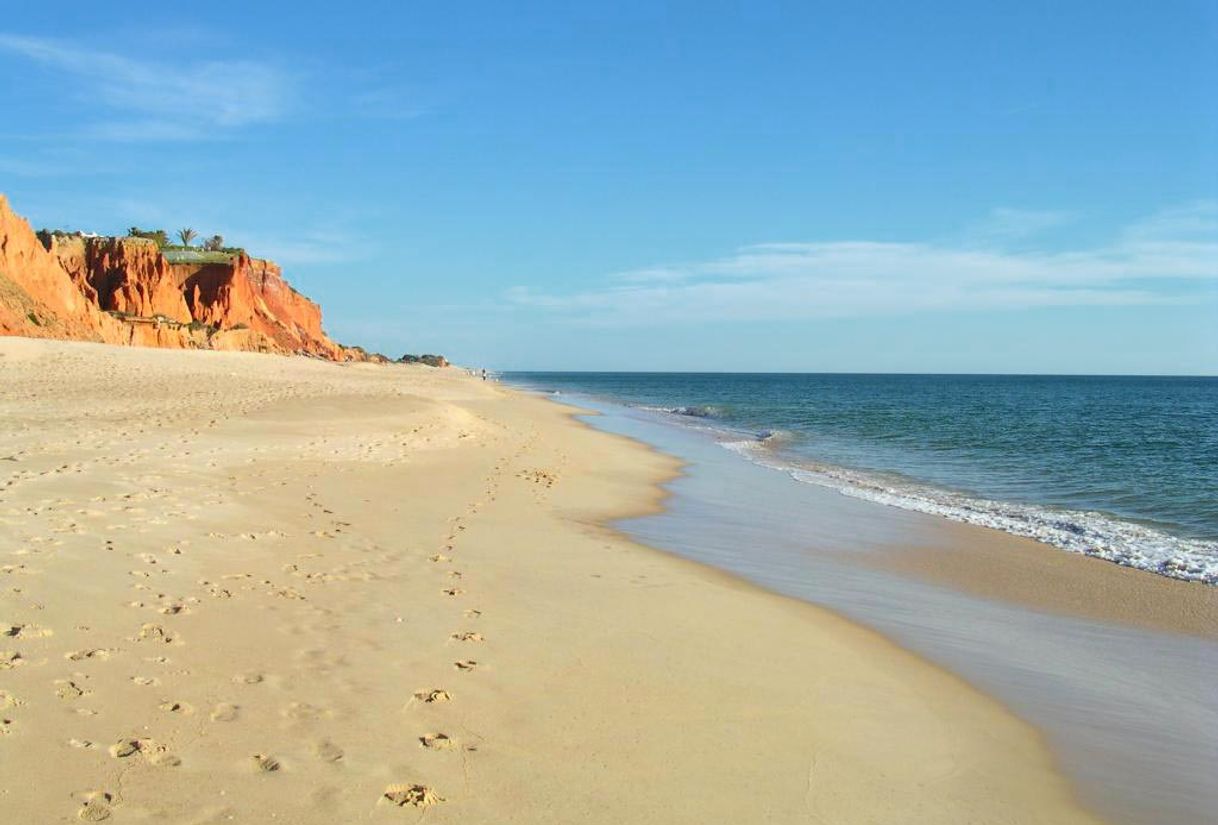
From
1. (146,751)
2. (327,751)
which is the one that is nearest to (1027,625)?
(327,751)

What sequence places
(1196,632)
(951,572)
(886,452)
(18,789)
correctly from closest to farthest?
(18,789) → (1196,632) → (951,572) → (886,452)

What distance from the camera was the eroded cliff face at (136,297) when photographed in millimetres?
40344

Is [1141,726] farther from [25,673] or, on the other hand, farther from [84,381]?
[84,381]

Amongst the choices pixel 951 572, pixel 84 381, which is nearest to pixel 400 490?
pixel 951 572

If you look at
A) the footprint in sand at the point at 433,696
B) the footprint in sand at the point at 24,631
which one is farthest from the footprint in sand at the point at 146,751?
the footprint in sand at the point at 24,631

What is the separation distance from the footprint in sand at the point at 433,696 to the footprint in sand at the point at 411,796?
3.33ft

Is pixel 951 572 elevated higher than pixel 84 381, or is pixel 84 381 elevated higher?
pixel 84 381

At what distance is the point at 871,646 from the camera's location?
713 cm

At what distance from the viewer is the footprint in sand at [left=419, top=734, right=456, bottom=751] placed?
4422 mm

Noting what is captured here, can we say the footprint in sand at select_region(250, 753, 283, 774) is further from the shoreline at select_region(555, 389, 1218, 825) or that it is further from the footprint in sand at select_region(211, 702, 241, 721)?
the shoreline at select_region(555, 389, 1218, 825)

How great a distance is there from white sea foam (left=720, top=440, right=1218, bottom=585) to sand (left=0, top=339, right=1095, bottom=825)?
235 inches

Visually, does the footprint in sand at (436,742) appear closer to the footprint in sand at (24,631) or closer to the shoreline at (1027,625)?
the footprint in sand at (24,631)

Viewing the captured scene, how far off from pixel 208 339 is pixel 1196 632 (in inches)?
2288

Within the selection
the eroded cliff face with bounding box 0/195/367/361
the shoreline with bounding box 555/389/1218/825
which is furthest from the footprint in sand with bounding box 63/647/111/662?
the eroded cliff face with bounding box 0/195/367/361
